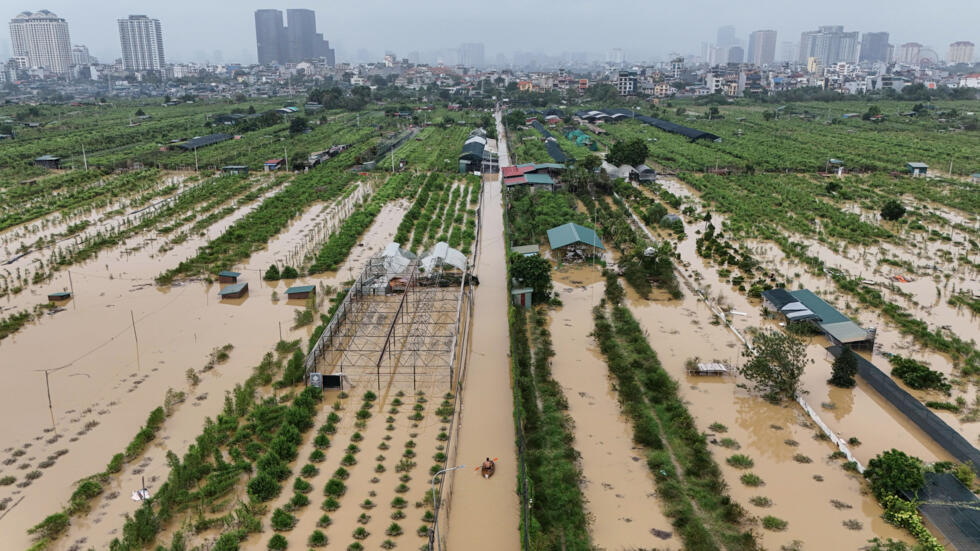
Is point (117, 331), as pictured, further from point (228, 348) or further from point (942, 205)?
point (942, 205)

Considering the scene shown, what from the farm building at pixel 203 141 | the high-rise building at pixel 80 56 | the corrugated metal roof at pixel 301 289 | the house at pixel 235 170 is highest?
the high-rise building at pixel 80 56

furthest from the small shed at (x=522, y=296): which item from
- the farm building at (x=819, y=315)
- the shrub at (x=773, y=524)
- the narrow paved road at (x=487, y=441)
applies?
the shrub at (x=773, y=524)

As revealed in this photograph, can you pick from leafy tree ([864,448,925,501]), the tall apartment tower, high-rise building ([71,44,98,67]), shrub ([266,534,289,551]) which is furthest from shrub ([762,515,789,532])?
the tall apartment tower

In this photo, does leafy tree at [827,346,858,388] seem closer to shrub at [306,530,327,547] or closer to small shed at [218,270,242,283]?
shrub at [306,530,327,547]

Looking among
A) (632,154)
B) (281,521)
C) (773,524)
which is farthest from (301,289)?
(632,154)

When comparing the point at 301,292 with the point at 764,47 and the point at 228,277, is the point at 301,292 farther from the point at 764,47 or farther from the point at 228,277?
the point at 764,47

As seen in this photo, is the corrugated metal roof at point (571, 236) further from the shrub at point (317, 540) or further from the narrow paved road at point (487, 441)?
Result: the shrub at point (317, 540)
